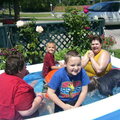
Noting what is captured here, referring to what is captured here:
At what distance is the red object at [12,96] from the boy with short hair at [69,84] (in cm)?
42

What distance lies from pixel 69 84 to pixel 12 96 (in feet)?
2.49

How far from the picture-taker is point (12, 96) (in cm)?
215

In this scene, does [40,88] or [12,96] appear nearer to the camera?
[12,96]

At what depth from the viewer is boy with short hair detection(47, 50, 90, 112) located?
246 centimetres

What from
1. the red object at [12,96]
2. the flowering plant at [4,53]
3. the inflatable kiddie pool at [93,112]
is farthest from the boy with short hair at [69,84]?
the flowering plant at [4,53]

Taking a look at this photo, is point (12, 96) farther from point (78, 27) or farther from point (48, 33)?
point (78, 27)

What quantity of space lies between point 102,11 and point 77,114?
10.7 meters

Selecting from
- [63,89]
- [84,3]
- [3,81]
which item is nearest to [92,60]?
[63,89]

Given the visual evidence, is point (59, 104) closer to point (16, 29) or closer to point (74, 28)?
point (16, 29)

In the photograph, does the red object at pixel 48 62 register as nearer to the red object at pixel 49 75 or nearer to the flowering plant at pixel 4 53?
the red object at pixel 49 75

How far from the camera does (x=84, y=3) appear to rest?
156 ft

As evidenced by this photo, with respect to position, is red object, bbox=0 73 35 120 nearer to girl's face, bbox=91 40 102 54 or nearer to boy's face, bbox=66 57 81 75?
boy's face, bbox=66 57 81 75

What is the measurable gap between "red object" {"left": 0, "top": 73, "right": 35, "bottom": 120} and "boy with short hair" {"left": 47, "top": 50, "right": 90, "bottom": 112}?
42 centimetres

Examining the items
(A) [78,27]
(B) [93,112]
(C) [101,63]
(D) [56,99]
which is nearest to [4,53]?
(A) [78,27]
